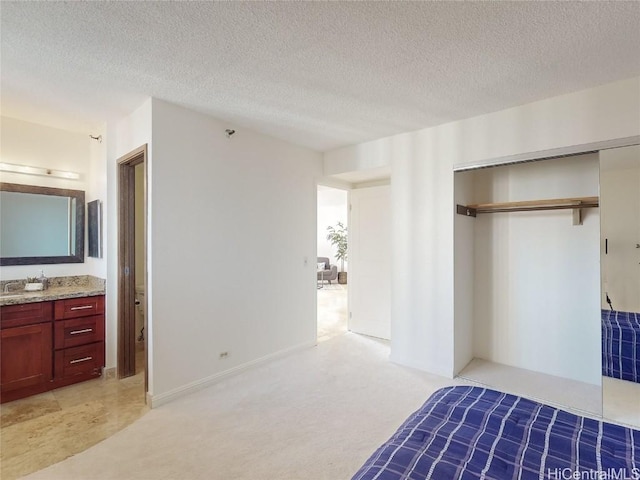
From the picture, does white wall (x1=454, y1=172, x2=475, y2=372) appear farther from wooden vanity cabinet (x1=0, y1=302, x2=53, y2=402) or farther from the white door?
wooden vanity cabinet (x1=0, y1=302, x2=53, y2=402)

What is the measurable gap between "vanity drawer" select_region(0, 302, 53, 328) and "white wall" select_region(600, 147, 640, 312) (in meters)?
4.70

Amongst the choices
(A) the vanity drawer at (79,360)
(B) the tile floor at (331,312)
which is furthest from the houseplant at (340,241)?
(A) the vanity drawer at (79,360)

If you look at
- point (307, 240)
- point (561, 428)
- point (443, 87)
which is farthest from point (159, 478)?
point (443, 87)

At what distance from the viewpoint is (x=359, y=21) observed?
5.63 feet

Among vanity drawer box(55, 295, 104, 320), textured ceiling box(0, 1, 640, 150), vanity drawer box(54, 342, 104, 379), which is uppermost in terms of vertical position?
textured ceiling box(0, 1, 640, 150)

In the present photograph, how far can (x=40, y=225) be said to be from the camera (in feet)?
10.8

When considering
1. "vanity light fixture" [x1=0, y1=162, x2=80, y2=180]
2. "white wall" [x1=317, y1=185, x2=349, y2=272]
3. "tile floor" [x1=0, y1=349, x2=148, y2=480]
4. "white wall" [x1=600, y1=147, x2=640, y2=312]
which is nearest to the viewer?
"tile floor" [x1=0, y1=349, x2=148, y2=480]

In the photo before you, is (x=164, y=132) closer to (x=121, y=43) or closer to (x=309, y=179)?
(x=121, y=43)

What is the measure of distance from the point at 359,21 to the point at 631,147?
7.37ft

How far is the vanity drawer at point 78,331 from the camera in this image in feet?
9.70

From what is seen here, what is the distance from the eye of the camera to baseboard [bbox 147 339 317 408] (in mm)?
2657

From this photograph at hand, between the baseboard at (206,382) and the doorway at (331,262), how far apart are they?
1.77m

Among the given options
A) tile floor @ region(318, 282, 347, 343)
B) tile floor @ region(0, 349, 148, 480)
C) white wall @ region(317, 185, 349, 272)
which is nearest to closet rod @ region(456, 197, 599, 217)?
tile floor @ region(318, 282, 347, 343)

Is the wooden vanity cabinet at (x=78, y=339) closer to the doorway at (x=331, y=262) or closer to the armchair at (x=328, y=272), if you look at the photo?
the doorway at (x=331, y=262)
